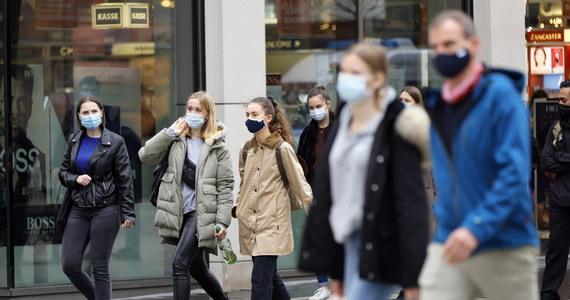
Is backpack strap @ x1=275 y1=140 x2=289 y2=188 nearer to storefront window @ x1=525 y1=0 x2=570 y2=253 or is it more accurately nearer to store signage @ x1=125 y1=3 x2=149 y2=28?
store signage @ x1=125 y1=3 x2=149 y2=28

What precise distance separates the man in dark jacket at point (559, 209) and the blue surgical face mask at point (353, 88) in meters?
4.82

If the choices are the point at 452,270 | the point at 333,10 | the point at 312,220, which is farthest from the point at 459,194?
the point at 333,10

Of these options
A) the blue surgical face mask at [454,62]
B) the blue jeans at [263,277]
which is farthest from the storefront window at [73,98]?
the blue surgical face mask at [454,62]

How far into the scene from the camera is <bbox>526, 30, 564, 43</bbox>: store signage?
1475 centimetres

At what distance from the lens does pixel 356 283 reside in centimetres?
539

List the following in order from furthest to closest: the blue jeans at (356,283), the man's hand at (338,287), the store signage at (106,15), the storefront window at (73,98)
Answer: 1. the store signage at (106,15)
2. the storefront window at (73,98)
3. the man's hand at (338,287)
4. the blue jeans at (356,283)

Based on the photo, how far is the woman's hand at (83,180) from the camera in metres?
9.10

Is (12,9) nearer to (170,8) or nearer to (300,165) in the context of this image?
(170,8)

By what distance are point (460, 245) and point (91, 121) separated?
503 centimetres

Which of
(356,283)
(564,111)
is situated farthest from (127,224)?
(356,283)

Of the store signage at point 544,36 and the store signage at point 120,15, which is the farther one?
the store signage at point 544,36

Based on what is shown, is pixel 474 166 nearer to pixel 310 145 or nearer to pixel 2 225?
pixel 310 145

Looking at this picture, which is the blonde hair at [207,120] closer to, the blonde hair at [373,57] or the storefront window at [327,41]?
the storefront window at [327,41]

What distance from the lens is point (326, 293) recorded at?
10.8 meters
